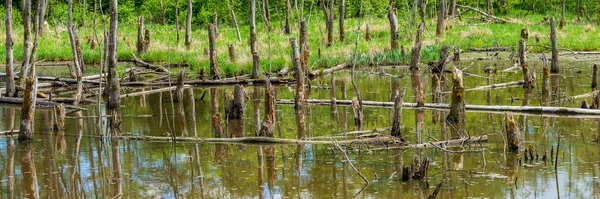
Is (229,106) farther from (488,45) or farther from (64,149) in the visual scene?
(488,45)

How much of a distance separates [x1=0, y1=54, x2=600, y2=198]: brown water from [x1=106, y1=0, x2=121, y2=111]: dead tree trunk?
55 centimetres

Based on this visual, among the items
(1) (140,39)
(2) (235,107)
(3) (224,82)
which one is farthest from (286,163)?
(1) (140,39)

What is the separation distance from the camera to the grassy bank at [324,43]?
28.2 m

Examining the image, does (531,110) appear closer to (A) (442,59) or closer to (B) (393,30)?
(A) (442,59)

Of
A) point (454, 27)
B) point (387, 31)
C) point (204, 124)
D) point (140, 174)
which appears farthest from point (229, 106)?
point (454, 27)

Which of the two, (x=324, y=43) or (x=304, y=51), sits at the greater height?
(x=324, y=43)

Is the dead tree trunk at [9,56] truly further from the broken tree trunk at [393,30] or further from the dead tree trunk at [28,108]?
the broken tree trunk at [393,30]

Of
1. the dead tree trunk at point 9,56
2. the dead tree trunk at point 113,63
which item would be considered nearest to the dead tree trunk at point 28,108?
the dead tree trunk at point 113,63

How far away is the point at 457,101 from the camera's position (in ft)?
51.5

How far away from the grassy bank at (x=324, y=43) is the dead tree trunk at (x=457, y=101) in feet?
36.5

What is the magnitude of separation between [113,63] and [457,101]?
6.78 metres

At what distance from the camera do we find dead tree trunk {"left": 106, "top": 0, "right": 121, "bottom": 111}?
17406 millimetres

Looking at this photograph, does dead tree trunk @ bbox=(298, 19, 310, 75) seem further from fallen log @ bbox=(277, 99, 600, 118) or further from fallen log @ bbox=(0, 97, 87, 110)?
fallen log @ bbox=(0, 97, 87, 110)

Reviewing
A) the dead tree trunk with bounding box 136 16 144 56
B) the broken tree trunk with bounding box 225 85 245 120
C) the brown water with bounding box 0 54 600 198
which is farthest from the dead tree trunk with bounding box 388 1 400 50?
the broken tree trunk with bounding box 225 85 245 120
